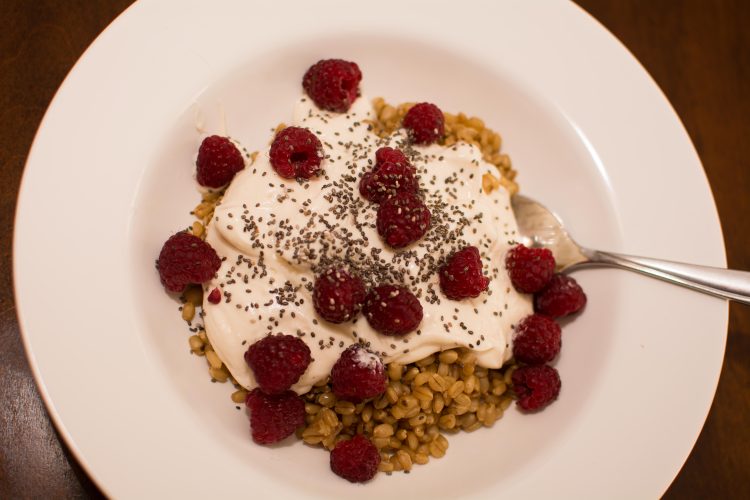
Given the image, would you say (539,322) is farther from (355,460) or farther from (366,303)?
(355,460)

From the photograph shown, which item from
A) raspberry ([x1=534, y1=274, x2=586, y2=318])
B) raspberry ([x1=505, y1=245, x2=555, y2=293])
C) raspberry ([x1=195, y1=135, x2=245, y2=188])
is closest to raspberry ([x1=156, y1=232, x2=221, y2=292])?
raspberry ([x1=195, y1=135, x2=245, y2=188])

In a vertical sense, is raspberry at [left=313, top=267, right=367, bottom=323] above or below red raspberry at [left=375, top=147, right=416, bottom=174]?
below

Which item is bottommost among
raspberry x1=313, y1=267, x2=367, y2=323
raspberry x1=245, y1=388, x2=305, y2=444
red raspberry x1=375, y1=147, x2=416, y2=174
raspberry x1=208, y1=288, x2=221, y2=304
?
raspberry x1=245, y1=388, x2=305, y2=444

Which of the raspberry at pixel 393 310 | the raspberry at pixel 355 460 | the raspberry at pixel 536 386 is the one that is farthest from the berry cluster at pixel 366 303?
the raspberry at pixel 536 386

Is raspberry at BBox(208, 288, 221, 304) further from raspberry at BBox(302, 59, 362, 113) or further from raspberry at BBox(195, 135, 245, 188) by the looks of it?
raspberry at BBox(302, 59, 362, 113)

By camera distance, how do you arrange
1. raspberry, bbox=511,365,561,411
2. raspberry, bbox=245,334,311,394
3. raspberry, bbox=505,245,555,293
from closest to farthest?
raspberry, bbox=245,334,311,394 → raspberry, bbox=511,365,561,411 → raspberry, bbox=505,245,555,293

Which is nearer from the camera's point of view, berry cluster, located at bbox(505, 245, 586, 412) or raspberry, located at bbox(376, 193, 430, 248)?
raspberry, located at bbox(376, 193, 430, 248)

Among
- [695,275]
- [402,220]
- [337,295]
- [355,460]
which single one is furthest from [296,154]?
[695,275]
